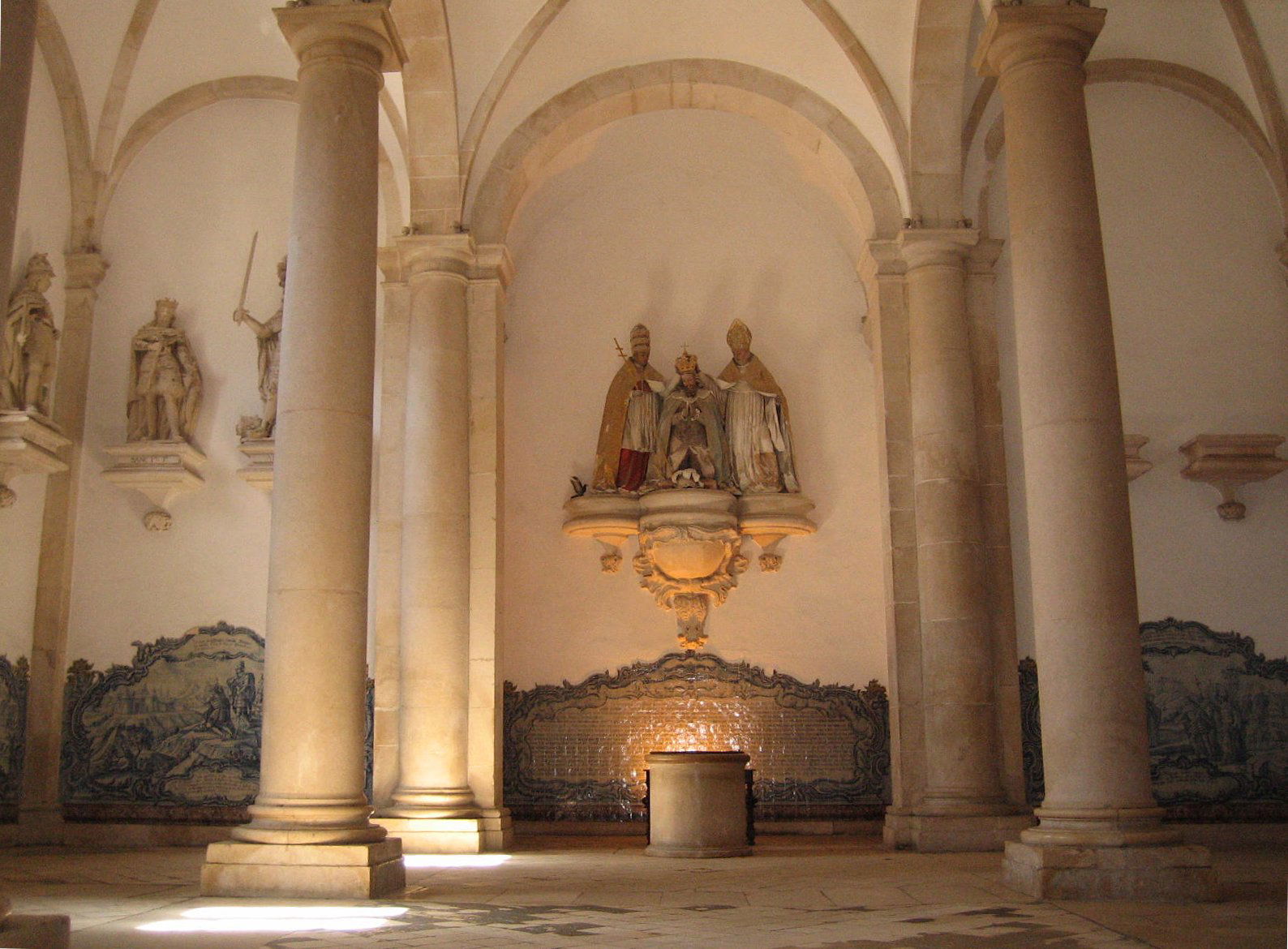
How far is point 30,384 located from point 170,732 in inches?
161

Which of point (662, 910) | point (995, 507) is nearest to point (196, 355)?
point (995, 507)

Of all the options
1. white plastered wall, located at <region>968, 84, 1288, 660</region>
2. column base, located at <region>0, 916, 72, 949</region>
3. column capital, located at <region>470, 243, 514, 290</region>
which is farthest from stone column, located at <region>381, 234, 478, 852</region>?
column base, located at <region>0, 916, 72, 949</region>

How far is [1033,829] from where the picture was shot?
799 cm

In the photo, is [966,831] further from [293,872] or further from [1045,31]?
[1045,31]

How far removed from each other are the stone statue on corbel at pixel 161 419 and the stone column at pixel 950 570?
318 inches

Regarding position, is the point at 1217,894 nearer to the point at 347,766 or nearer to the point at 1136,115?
the point at 347,766

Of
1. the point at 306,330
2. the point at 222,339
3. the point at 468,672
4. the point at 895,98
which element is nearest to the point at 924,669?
the point at 468,672

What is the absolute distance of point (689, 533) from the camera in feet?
48.5

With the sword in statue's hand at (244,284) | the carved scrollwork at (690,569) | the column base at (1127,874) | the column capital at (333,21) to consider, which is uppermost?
the sword in statue's hand at (244,284)

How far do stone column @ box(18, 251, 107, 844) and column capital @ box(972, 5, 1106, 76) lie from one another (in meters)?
10.7

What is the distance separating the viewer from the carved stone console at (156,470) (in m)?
14.6

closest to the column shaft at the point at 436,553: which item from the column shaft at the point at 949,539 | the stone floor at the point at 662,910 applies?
the stone floor at the point at 662,910

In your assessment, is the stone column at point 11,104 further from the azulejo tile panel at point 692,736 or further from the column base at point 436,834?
the azulejo tile panel at point 692,736

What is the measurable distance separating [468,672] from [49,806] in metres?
4.99
